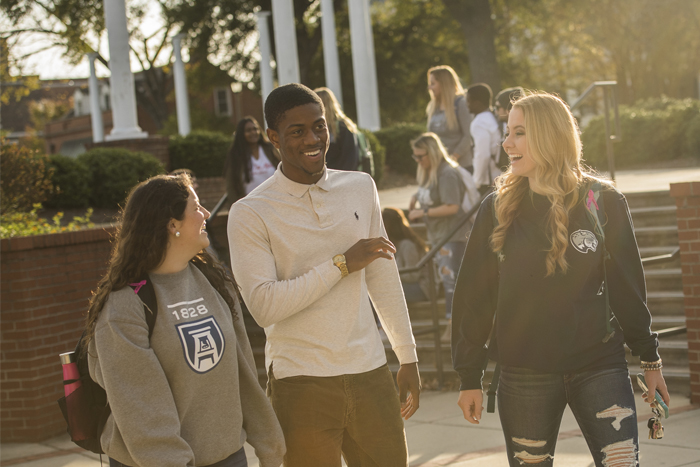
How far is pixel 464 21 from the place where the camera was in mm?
19125

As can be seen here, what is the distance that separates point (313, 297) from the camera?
2631mm

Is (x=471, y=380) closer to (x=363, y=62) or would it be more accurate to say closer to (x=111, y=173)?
(x=111, y=173)

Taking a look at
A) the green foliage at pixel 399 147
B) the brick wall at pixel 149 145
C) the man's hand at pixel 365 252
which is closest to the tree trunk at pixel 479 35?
the green foliage at pixel 399 147

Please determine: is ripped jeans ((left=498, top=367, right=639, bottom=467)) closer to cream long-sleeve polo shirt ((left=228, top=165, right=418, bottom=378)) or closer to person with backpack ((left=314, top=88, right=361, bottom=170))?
cream long-sleeve polo shirt ((left=228, top=165, right=418, bottom=378))

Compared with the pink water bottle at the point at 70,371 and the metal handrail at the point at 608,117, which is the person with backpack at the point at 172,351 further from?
the metal handrail at the point at 608,117

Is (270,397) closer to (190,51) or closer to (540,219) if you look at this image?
(540,219)

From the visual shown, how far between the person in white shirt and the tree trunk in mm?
12125

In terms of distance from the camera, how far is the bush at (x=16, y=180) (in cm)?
900

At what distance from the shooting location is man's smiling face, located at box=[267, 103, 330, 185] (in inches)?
108

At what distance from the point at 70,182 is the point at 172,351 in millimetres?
10065

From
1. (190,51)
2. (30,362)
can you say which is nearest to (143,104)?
(190,51)

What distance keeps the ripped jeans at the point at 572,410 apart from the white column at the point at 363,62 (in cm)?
1746

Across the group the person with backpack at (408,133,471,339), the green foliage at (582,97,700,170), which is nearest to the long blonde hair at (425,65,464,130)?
the person with backpack at (408,133,471,339)

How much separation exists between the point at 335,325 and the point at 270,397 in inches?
15.0
